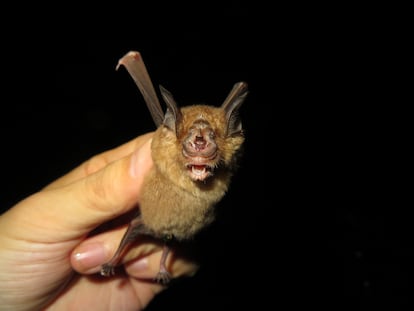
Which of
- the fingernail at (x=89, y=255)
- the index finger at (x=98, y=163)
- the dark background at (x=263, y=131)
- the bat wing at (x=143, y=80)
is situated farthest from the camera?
the dark background at (x=263, y=131)

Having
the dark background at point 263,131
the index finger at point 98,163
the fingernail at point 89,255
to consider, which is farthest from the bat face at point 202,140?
the dark background at point 263,131

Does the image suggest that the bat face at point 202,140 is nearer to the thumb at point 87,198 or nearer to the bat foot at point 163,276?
the thumb at point 87,198

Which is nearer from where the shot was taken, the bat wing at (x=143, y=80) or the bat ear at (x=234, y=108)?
the bat ear at (x=234, y=108)

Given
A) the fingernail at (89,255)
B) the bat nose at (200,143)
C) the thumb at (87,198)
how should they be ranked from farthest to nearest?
1. the fingernail at (89,255)
2. the thumb at (87,198)
3. the bat nose at (200,143)

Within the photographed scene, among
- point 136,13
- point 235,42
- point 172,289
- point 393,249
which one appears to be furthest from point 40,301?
point 235,42

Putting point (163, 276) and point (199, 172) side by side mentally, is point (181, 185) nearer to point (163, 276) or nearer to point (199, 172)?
point (199, 172)

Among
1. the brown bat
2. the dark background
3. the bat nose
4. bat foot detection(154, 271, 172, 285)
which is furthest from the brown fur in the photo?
the dark background

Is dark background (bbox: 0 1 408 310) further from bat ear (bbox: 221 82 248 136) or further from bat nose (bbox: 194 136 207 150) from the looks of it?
bat nose (bbox: 194 136 207 150)
